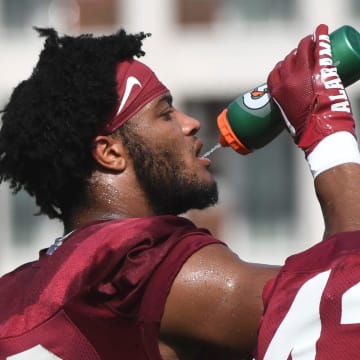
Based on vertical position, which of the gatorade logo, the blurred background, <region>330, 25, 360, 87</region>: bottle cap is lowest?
the blurred background

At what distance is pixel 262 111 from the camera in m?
3.46

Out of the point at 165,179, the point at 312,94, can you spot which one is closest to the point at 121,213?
the point at 165,179

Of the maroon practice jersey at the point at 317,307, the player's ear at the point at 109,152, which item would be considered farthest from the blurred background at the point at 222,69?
the maroon practice jersey at the point at 317,307

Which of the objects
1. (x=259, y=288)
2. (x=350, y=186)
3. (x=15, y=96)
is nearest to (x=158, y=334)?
(x=259, y=288)

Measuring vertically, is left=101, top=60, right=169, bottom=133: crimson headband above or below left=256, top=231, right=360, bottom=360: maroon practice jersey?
above

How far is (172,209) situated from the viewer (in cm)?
353

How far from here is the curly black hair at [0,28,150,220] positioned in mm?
3486

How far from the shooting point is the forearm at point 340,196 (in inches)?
115

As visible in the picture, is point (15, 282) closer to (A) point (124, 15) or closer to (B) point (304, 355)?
(B) point (304, 355)

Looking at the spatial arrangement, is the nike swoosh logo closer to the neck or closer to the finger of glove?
the neck

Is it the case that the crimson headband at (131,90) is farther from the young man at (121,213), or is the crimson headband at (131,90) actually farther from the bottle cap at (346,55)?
the bottle cap at (346,55)

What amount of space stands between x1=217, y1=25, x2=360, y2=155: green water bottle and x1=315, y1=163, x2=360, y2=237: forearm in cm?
35

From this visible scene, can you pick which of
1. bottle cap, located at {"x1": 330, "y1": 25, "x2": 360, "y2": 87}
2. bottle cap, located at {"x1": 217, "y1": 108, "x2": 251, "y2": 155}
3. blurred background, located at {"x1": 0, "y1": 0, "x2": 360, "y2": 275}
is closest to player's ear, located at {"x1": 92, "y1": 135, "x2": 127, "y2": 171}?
bottle cap, located at {"x1": 217, "y1": 108, "x2": 251, "y2": 155}

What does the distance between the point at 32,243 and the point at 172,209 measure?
11569mm
